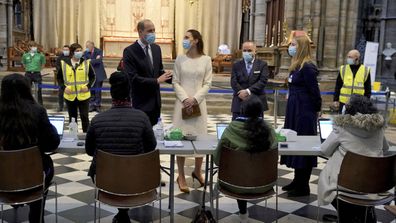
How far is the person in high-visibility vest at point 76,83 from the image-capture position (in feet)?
24.1

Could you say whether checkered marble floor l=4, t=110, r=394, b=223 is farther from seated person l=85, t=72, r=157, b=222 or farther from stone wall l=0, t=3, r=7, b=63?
stone wall l=0, t=3, r=7, b=63

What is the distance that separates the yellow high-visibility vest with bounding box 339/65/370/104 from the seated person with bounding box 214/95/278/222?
396 cm

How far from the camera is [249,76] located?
219 inches

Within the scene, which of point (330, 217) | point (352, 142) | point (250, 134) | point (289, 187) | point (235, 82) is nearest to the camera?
point (250, 134)

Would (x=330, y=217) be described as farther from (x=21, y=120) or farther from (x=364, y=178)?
(x=21, y=120)

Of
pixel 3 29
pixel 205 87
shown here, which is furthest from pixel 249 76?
pixel 3 29

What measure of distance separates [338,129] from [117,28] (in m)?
16.2

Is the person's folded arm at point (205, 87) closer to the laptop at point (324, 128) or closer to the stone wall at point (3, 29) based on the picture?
the laptop at point (324, 128)

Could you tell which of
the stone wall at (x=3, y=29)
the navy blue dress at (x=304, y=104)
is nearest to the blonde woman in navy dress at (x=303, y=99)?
the navy blue dress at (x=304, y=104)

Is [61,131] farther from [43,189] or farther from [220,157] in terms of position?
[220,157]

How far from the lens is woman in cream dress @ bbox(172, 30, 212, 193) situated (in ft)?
16.5

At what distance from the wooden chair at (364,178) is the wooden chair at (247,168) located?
0.53m

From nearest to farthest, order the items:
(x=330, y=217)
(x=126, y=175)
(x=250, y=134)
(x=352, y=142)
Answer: (x=126, y=175) → (x=250, y=134) → (x=352, y=142) → (x=330, y=217)

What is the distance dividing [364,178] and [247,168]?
2.83 feet
